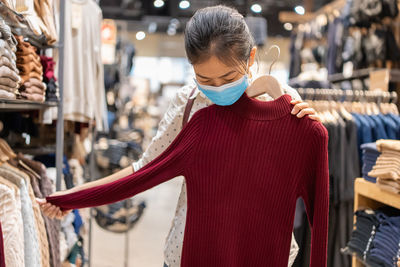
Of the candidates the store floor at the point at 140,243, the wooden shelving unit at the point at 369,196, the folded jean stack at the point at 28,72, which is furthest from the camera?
the store floor at the point at 140,243

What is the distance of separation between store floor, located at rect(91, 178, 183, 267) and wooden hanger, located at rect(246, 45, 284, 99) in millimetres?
3155

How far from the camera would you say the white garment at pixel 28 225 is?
171 centimetres

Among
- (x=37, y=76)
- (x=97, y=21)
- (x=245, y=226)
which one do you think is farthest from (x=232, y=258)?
(x=97, y=21)

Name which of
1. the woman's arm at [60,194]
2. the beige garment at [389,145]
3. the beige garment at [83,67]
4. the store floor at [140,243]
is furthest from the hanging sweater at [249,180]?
the store floor at [140,243]

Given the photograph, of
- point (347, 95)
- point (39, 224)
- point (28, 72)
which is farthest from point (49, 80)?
point (347, 95)

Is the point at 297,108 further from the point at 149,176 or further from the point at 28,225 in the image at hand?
the point at 28,225

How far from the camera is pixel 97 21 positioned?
134 inches

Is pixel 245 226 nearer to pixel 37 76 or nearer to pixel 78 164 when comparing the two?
pixel 37 76

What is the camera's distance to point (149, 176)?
1331 millimetres

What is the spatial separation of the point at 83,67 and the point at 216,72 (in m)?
2.27

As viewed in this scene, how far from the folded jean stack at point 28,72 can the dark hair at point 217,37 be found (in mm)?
1177

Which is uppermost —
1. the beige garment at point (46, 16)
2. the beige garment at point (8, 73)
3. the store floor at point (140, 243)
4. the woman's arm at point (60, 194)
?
the beige garment at point (46, 16)

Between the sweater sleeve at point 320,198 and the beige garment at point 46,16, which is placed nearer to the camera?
the sweater sleeve at point 320,198

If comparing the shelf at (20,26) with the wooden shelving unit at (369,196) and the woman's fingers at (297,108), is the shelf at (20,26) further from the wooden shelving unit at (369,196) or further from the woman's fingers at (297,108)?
the wooden shelving unit at (369,196)
